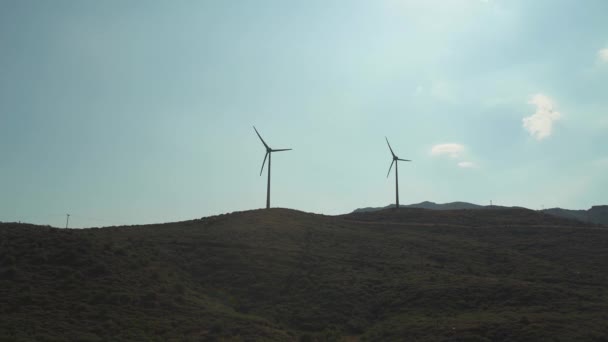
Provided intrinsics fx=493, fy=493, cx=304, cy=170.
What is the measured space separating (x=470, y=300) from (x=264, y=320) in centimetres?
2015

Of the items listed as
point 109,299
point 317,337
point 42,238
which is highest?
point 42,238

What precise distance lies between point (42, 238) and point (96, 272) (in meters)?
12.0

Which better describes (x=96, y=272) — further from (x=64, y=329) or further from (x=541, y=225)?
(x=541, y=225)

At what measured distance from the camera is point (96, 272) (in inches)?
1927

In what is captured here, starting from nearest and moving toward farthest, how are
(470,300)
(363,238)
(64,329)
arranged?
(64,329)
(470,300)
(363,238)

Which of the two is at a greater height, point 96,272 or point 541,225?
point 541,225

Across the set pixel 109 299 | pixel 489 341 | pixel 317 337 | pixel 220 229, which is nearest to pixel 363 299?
pixel 317 337

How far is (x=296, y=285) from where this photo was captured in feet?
183

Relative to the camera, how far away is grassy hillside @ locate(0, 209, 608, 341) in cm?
3916

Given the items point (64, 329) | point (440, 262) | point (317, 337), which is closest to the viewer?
point (64, 329)

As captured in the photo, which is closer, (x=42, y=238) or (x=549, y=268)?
(x=42, y=238)

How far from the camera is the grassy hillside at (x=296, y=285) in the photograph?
39.2 meters

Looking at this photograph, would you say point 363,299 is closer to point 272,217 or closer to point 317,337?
point 317,337

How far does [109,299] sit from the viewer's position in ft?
141
